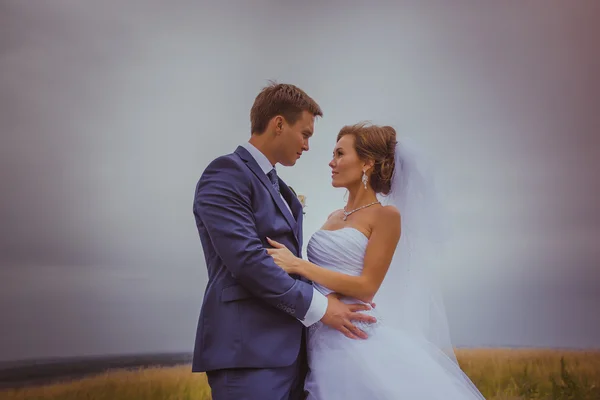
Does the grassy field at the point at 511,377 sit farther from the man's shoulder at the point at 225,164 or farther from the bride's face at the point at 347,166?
the man's shoulder at the point at 225,164

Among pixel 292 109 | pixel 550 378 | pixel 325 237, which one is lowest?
pixel 550 378

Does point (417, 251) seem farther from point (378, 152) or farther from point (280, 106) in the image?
point (280, 106)

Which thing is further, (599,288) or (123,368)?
(599,288)

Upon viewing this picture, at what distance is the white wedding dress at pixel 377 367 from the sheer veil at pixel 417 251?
19 cm

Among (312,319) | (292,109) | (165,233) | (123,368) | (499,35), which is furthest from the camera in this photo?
(499,35)

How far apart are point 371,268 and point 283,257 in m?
0.36

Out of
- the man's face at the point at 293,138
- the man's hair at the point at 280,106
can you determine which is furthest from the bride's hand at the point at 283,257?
the man's hair at the point at 280,106

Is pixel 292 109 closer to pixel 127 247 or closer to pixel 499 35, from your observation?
pixel 127 247

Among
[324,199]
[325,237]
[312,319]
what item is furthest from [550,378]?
[312,319]

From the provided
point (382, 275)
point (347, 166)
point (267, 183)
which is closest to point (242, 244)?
point (267, 183)

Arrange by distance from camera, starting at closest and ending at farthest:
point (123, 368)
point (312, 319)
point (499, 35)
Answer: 1. point (312, 319)
2. point (123, 368)
3. point (499, 35)

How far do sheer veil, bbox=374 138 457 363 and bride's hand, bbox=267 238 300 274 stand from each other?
0.53 m

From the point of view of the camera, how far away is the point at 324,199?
3.17 meters

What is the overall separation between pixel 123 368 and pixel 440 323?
151cm
